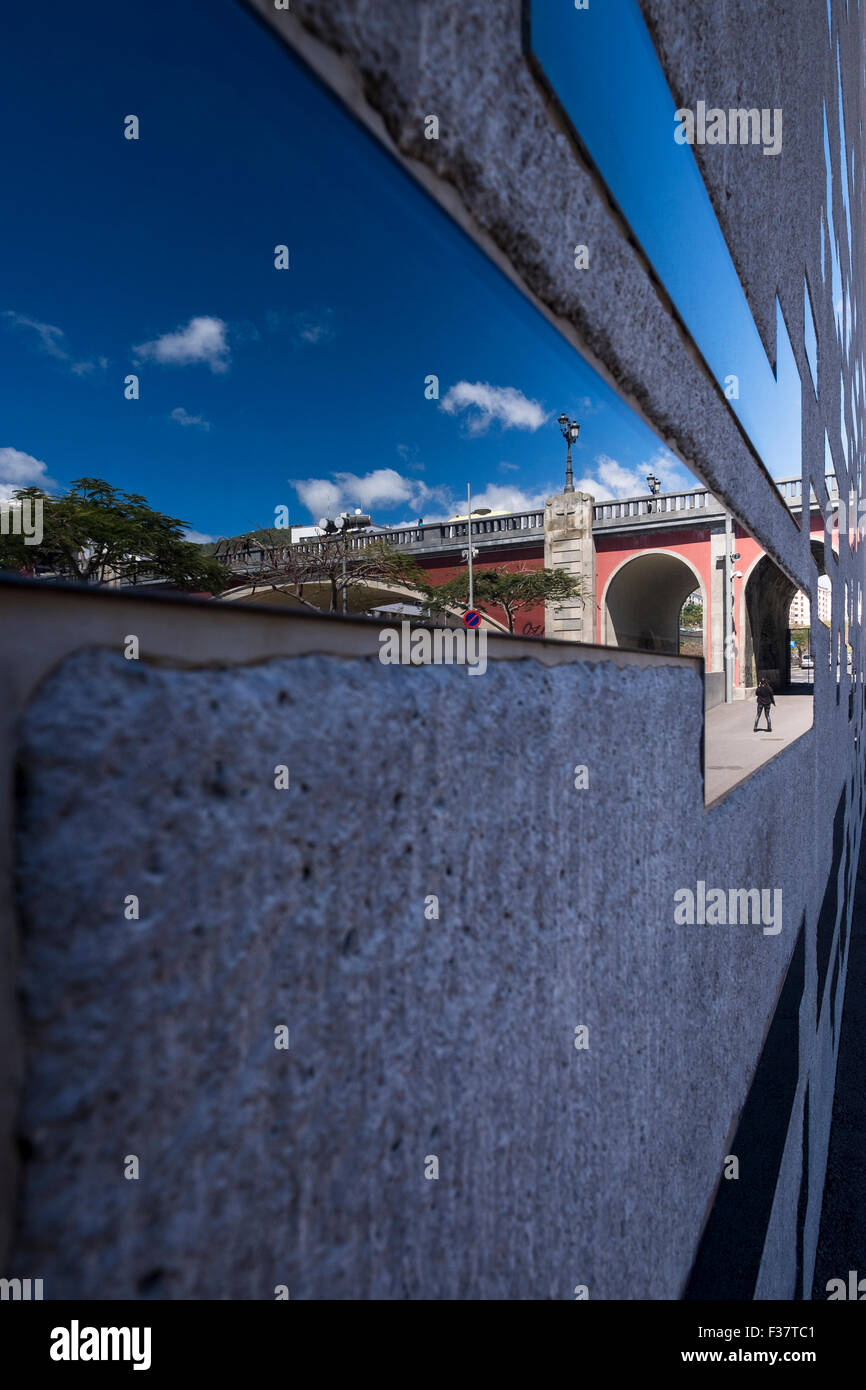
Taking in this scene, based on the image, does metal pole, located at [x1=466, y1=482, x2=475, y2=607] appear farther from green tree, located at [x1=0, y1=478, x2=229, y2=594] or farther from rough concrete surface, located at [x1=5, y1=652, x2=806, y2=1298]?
green tree, located at [x1=0, y1=478, x2=229, y2=594]

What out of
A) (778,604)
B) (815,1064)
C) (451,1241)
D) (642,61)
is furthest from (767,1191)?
(778,604)

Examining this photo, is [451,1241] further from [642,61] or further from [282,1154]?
[642,61]

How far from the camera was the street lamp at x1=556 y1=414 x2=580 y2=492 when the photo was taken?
0.96 m

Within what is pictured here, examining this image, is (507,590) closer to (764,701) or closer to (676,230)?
(676,230)

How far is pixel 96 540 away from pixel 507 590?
24.0 inches

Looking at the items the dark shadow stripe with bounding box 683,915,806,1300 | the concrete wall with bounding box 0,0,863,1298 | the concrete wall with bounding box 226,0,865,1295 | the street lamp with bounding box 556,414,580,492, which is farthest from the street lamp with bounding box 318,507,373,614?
the dark shadow stripe with bounding box 683,915,806,1300

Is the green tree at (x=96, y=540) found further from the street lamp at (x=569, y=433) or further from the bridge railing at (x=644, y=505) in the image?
the bridge railing at (x=644, y=505)

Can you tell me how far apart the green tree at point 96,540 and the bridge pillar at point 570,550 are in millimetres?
537

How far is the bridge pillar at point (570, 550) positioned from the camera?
992 mm

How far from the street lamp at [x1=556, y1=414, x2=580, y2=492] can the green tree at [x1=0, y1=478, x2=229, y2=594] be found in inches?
23.1

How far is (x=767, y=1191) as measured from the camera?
6.31 ft

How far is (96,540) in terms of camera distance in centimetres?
44

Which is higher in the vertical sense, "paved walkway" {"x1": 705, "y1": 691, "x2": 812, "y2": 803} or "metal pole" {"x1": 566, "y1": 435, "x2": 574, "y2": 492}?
"metal pole" {"x1": 566, "y1": 435, "x2": 574, "y2": 492}
